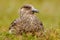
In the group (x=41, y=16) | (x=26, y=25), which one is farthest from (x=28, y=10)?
(x=41, y=16)

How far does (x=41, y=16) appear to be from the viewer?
42.9ft

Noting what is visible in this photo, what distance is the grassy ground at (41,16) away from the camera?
892 centimetres

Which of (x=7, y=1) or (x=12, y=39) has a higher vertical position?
(x=7, y=1)

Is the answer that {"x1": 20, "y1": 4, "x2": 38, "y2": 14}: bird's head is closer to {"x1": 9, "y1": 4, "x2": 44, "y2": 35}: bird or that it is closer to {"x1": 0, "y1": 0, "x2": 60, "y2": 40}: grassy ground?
{"x1": 9, "y1": 4, "x2": 44, "y2": 35}: bird

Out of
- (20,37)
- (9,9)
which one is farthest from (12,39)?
(9,9)

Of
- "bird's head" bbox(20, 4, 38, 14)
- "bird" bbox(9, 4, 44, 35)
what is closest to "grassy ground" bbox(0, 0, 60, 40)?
"bird" bbox(9, 4, 44, 35)

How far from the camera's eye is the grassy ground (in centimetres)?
892

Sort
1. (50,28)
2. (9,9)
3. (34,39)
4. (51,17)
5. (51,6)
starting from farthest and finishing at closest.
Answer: (51,6) < (9,9) < (51,17) < (50,28) < (34,39)

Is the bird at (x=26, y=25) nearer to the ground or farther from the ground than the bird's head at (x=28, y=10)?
nearer to the ground

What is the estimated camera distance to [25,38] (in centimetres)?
869

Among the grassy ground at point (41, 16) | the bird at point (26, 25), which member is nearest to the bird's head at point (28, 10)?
the bird at point (26, 25)

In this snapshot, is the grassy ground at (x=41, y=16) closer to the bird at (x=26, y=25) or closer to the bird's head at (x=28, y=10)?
the bird at (x=26, y=25)

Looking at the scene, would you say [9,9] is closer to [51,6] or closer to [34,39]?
[51,6]

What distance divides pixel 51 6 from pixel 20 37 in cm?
686
